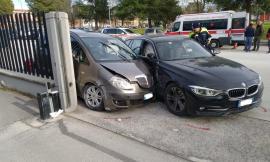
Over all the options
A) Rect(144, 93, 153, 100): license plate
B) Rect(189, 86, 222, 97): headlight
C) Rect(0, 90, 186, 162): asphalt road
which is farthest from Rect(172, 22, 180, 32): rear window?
Rect(0, 90, 186, 162): asphalt road

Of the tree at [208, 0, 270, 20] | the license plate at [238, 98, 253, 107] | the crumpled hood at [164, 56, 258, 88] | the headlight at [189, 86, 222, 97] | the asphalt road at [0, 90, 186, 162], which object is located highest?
the tree at [208, 0, 270, 20]

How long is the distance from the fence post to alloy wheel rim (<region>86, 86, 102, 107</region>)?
0.32m

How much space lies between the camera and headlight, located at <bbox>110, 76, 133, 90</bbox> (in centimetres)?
527

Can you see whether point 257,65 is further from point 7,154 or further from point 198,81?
point 7,154

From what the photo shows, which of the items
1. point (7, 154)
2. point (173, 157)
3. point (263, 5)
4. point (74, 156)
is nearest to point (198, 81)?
point (173, 157)

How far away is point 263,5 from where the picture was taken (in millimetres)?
24406

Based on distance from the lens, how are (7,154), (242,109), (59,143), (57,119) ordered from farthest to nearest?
1. (57,119)
2. (242,109)
3. (59,143)
4. (7,154)

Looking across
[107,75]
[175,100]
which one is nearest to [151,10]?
[107,75]

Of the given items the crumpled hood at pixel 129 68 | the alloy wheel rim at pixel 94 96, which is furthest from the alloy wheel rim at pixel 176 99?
the alloy wheel rim at pixel 94 96

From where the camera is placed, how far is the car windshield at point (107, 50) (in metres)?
5.92

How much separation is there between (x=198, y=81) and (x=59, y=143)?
255 centimetres

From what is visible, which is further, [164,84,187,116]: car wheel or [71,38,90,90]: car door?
[71,38,90,90]: car door

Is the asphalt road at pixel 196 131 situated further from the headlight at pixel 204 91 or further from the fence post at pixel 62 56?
the headlight at pixel 204 91

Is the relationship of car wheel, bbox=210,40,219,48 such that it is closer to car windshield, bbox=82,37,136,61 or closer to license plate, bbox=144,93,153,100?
car windshield, bbox=82,37,136,61
